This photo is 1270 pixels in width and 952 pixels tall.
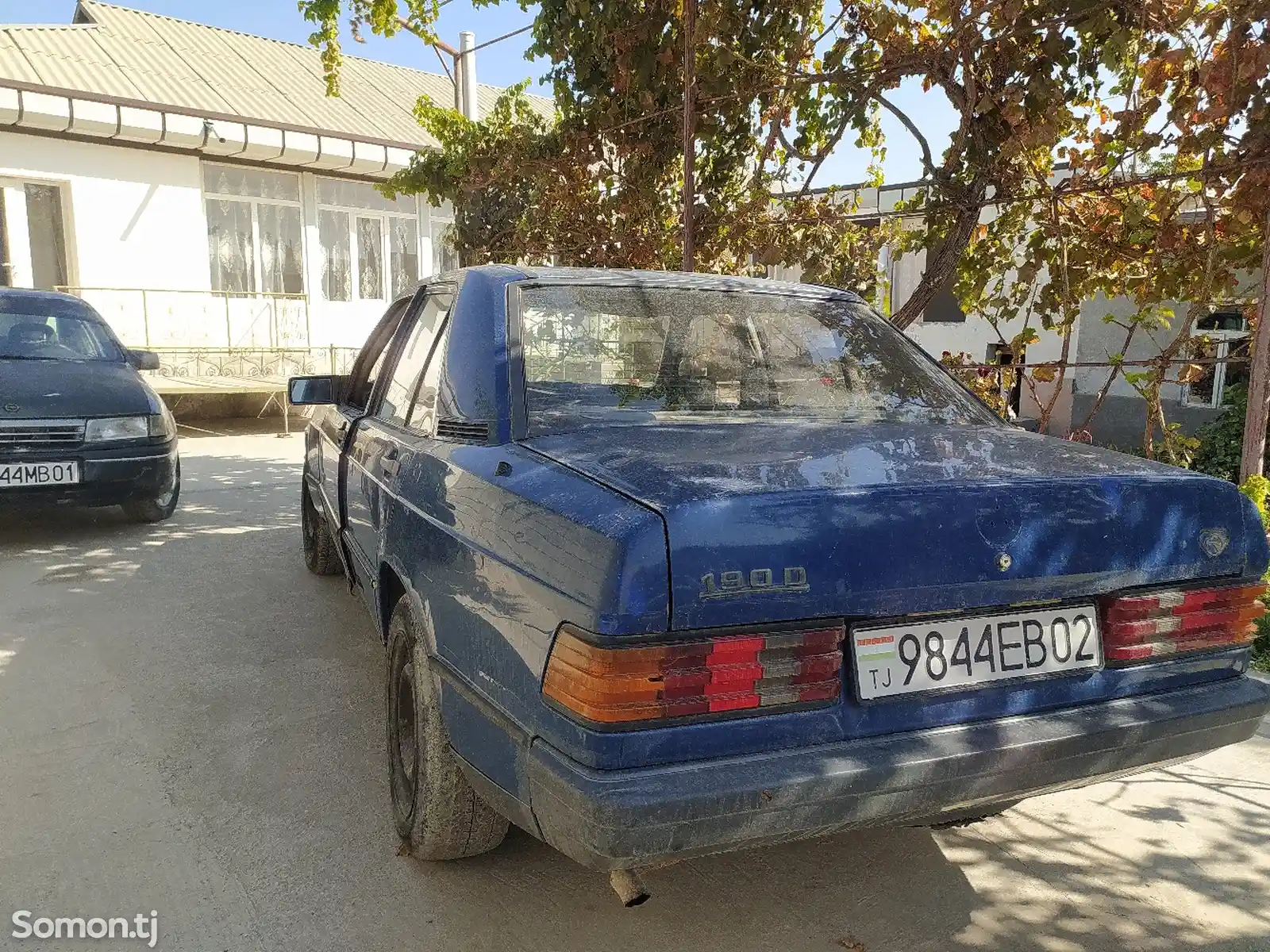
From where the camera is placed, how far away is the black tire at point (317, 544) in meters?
5.23

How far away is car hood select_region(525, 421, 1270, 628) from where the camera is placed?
1.73 meters

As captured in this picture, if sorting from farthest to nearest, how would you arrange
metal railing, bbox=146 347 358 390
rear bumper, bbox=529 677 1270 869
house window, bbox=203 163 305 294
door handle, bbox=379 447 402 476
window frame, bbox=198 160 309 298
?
house window, bbox=203 163 305 294, window frame, bbox=198 160 309 298, metal railing, bbox=146 347 358 390, door handle, bbox=379 447 402 476, rear bumper, bbox=529 677 1270 869

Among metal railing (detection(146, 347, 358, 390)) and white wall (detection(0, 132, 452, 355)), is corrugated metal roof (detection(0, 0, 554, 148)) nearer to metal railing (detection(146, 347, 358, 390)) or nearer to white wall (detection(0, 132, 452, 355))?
white wall (detection(0, 132, 452, 355))

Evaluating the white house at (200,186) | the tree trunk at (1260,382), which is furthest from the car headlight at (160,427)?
the white house at (200,186)

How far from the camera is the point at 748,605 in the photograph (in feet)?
5.65

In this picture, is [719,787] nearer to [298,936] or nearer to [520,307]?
[298,936]

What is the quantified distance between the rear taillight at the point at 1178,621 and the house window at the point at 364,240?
47.1 ft

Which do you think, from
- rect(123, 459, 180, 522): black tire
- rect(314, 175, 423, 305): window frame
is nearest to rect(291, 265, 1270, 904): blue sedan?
rect(123, 459, 180, 522): black tire

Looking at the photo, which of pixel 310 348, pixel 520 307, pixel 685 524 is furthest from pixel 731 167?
pixel 310 348

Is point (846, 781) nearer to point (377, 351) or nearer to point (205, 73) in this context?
point (377, 351)

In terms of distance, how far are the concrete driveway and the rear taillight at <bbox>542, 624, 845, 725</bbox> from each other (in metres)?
0.82

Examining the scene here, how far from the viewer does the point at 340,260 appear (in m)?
15.2

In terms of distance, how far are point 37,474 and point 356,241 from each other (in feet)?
34.4

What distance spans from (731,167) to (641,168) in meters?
0.66
